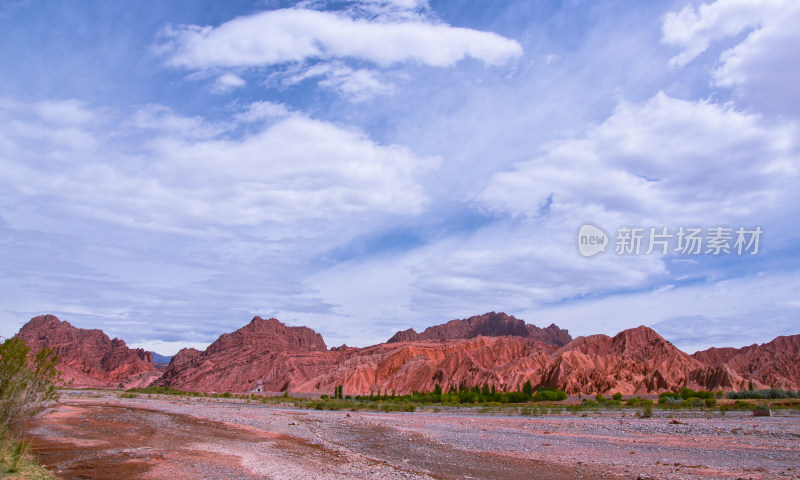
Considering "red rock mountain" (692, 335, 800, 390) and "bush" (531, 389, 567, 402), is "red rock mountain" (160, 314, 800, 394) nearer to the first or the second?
"red rock mountain" (692, 335, 800, 390)

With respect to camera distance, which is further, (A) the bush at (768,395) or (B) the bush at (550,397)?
(B) the bush at (550,397)

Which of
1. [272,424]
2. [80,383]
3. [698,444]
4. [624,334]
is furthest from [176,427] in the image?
[80,383]

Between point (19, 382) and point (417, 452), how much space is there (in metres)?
14.4

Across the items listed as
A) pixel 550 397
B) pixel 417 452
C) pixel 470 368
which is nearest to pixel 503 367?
pixel 470 368

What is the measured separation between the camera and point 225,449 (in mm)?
22312

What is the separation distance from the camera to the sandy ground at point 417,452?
16.6m

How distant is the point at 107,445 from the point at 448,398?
69462mm

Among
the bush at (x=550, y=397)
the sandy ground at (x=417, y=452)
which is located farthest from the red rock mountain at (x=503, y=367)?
the sandy ground at (x=417, y=452)

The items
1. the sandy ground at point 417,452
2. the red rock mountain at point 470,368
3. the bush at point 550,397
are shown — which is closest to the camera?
the sandy ground at point 417,452

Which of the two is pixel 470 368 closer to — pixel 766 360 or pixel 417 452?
pixel 766 360

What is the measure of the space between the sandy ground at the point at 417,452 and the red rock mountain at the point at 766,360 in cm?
10389

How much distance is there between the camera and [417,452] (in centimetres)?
2255

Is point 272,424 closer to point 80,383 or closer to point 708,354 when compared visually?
point 708,354

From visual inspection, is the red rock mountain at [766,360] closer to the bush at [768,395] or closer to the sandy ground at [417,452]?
the bush at [768,395]
